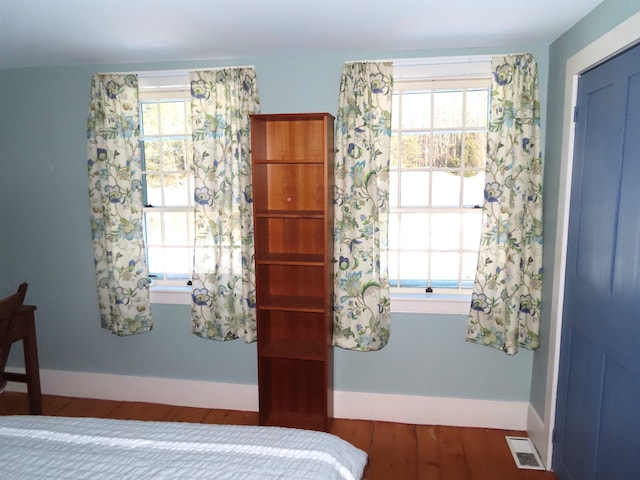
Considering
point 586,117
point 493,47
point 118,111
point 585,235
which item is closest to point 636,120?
point 586,117

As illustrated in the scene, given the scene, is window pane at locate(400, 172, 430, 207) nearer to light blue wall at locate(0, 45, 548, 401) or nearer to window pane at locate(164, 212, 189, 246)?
light blue wall at locate(0, 45, 548, 401)

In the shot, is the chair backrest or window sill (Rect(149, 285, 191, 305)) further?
window sill (Rect(149, 285, 191, 305))

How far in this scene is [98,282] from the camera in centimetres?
318

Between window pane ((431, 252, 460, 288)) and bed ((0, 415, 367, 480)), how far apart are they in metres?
1.61

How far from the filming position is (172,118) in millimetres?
3209

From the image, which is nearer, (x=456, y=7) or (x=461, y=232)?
(x=456, y=7)

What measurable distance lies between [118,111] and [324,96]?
1.40m

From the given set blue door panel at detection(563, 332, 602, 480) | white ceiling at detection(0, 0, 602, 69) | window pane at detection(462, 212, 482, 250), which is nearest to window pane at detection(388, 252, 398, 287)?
window pane at detection(462, 212, 482, 250)

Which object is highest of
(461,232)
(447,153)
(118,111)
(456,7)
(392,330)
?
(456,7)

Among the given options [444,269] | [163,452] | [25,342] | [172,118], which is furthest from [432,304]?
[25,342]

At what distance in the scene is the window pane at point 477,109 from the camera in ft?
9.50

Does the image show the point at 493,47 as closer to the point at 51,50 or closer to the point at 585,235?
the point at 585,235

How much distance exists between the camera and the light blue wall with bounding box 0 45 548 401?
296cm

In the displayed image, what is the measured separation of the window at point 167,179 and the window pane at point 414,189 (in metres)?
1.46
